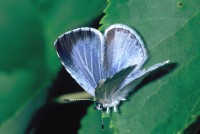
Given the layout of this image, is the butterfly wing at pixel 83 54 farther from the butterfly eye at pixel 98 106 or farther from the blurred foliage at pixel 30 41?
the blurred foliage at pixel 30 41

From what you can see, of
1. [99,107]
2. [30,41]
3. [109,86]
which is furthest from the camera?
[30,41]

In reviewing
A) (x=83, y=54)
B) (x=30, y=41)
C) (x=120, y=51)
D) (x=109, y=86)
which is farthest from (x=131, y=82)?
(x=30, y=41)

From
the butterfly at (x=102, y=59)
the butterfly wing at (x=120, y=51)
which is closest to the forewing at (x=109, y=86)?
the butterfly at (x=102, y=59)

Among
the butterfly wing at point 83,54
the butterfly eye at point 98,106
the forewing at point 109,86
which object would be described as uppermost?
the butterfly wing at point 83,54

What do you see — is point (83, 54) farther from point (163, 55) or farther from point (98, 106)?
point (163, 55)

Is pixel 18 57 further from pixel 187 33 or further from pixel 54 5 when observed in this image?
pixel 187 33

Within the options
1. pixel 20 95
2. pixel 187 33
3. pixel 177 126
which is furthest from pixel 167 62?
pixel 20 95
